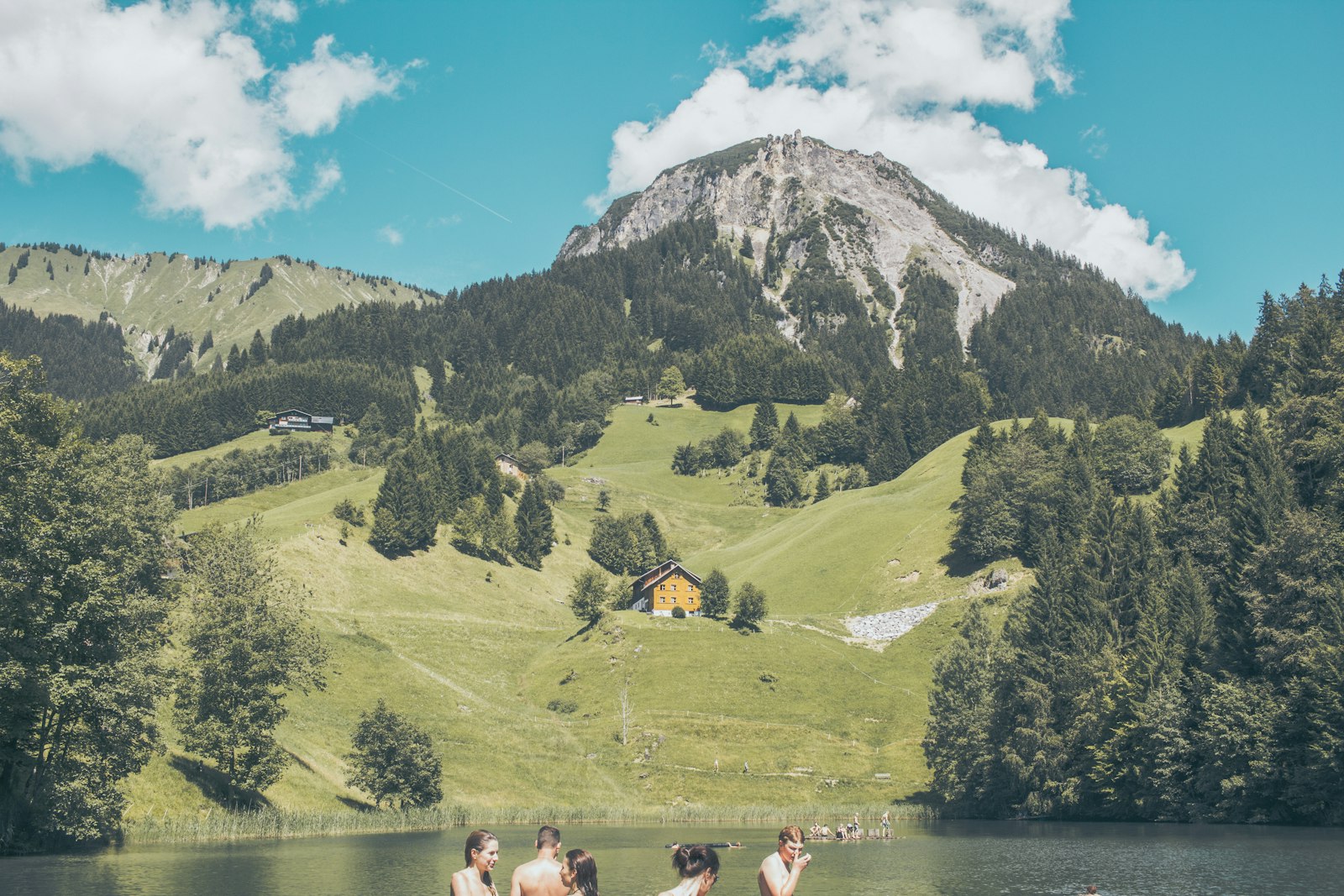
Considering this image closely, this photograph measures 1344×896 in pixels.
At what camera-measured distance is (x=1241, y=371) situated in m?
193

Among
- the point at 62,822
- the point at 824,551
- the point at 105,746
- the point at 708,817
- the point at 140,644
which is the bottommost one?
the point at 708,817

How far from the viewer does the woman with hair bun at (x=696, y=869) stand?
1486cm

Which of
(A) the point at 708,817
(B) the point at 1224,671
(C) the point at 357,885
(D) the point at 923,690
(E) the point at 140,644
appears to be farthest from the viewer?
(D) the point at 923,690

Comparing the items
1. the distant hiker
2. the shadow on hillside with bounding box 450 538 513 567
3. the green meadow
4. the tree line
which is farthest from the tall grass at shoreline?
the shadow on hillside with bounding box 450 538 513 567

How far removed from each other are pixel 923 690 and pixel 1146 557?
3878 centimetres

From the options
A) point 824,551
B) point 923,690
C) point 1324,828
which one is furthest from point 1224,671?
point 824,551

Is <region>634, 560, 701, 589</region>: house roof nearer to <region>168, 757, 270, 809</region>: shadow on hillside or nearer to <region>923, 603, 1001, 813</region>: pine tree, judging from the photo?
<region>923, 603, 1001, 813</region>: pine tree

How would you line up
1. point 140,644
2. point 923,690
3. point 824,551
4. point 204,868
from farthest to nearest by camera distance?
point 824,551
point 923,690
point 140,644
point 204,868

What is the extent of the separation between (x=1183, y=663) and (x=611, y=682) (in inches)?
2662

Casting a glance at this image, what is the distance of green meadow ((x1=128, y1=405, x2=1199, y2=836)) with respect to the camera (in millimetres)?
96562

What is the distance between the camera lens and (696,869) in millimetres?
15055

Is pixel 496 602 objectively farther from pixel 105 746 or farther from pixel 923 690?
pixel 105 746

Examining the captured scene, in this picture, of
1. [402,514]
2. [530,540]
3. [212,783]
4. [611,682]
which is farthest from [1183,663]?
[530,540]

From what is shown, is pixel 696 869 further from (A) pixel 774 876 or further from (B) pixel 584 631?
(B) pixel 584 631
